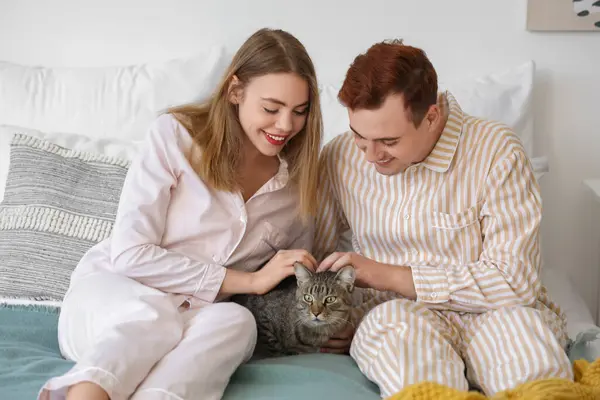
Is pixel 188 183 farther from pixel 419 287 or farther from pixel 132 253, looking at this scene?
pixel 419 287

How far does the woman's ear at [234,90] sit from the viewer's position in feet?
6.24

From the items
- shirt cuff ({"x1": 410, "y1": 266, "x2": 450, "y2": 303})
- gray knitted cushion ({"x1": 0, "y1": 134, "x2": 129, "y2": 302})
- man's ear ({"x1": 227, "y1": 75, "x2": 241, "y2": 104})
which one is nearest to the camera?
shirt cuff ({"x1": 410, "y1": 266, "x2": 450, "y2": 303})

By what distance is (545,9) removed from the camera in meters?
2.49

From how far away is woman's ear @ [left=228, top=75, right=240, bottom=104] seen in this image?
74.9 inches

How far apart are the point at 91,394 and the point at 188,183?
664 mm

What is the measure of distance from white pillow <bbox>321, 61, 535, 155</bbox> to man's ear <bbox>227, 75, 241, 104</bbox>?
0.52 metres

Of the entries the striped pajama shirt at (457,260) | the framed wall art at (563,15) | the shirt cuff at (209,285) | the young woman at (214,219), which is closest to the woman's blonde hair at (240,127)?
the young woman at (214,219)

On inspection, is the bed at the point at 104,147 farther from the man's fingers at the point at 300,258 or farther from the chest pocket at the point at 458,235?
the chest pocket at the point at 458,235

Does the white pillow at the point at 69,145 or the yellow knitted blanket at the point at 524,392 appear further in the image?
the white pillow at the point at 69,145

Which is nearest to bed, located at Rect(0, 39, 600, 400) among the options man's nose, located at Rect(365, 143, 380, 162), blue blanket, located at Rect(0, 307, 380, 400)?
blue blanket, located at Rect(0, 307, 380, 400)

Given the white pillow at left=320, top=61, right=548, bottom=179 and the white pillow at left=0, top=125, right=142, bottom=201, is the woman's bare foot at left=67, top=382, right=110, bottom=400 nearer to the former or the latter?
the white pillow at left=0, top=125, right=142, bottom=201

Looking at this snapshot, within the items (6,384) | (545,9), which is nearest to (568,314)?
(545,9)

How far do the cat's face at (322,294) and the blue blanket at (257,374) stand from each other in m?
0.10

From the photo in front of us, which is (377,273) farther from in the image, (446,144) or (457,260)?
(446,144)
